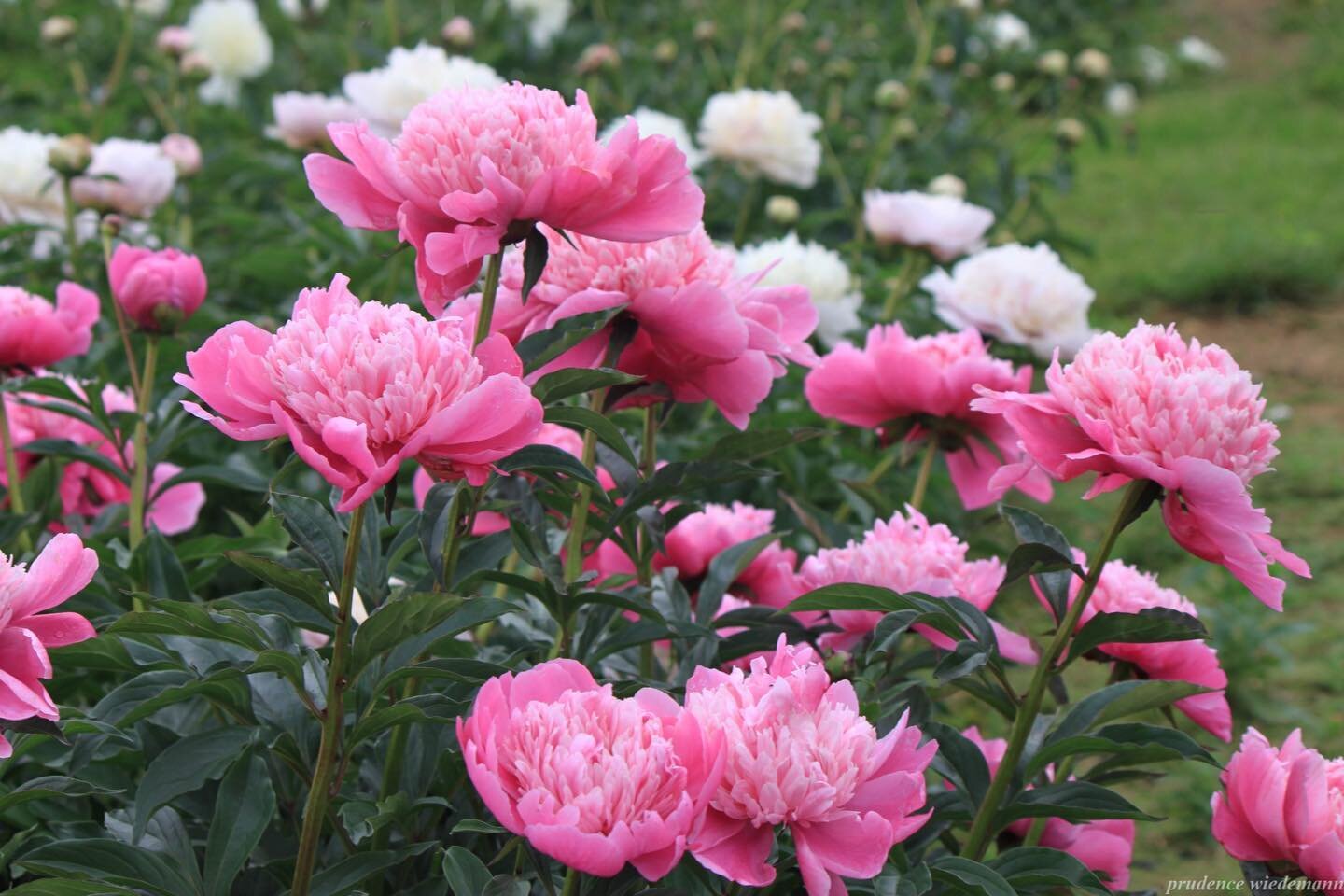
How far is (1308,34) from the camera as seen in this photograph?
786 cm

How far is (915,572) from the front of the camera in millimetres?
1115

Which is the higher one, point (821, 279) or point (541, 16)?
point (821, 279)

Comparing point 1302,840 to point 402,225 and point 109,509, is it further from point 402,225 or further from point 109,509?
point 109,509

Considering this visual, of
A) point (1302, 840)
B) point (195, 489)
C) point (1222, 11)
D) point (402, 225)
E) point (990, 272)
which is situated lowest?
point (1222, 11)

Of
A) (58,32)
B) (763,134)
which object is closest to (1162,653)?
(763,134)

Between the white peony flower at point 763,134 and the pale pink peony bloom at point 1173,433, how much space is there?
178 centimetres

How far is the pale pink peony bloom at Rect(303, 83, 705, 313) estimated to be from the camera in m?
0.87

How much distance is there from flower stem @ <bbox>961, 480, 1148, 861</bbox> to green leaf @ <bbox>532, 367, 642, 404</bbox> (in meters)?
0.31

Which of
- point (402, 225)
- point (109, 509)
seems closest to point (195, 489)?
point (109, 509)

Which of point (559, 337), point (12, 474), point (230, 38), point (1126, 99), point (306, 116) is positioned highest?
point (559, 337)

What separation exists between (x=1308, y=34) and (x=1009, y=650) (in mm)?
7741

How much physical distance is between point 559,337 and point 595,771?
0.35m

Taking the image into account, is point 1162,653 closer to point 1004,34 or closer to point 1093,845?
point 1093,845

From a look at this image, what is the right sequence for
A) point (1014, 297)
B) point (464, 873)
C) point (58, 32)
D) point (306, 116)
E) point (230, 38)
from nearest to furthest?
point (464, 873)
point (1014, 297)
point (306, 116)
point (58, 32)
point (230, 38)
